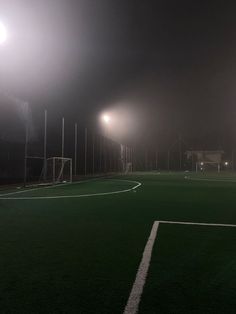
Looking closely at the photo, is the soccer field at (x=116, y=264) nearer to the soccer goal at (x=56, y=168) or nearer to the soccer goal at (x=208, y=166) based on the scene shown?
the soccer goal at (x=56, y=168)

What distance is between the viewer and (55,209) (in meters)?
9.38

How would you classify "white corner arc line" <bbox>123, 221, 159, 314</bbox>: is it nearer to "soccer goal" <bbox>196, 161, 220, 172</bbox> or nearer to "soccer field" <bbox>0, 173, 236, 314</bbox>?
"soccer field" <bbox>0, 173, 236, 314</bbox>

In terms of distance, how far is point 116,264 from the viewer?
438 centimetres

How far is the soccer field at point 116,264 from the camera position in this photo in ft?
10.7

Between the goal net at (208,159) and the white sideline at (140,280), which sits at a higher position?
the goal net at (208,159)

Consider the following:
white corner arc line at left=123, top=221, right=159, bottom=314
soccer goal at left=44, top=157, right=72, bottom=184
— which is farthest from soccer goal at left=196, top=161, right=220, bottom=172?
white corner arc line at left=123, top=221, right=159, bottom=314

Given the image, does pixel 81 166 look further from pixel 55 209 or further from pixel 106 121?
pixel 55 209

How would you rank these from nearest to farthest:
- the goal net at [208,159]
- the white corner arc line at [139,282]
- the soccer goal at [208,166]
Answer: the white corner arc line at [139,282] < the soccer goal at [208,166] < the goal net at [208,159]

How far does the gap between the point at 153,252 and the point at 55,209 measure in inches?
191

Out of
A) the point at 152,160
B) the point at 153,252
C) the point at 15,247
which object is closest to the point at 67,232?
the point at 15,247

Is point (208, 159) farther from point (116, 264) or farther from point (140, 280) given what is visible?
point (140, 280)

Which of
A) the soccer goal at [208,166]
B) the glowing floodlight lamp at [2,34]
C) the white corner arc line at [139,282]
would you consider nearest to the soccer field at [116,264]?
the white corner arc line at [139,282]

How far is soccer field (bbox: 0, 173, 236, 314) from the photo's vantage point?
3.25 meters

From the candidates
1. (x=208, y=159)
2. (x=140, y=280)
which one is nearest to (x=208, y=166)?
(x=208, y=159)
